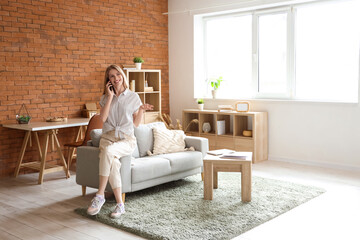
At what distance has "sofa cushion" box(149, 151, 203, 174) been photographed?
4.79m

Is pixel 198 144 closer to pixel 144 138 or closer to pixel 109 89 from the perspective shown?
pixel 144 138

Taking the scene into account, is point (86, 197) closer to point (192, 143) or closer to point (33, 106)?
point (192, 143)

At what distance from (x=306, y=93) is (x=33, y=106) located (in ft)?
13.4

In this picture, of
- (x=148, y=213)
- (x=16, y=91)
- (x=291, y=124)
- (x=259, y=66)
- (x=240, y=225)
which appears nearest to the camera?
(x=240, y=225)

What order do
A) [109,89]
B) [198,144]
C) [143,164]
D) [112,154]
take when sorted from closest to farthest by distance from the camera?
[112,154] < [109,89] < [143,164] < [198,144]

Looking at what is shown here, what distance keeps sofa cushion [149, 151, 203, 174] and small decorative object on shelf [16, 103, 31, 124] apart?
1.98 m

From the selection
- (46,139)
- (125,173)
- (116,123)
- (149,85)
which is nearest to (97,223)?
(125,173)

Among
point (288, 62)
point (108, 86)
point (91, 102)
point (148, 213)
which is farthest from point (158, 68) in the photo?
point (148, 213)

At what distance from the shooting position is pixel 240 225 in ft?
11.8

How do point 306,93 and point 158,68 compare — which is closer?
point 306,93

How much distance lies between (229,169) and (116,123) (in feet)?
4.28

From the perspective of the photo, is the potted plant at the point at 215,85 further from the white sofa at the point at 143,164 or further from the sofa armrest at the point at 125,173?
the sofa armrest at the point at 125,173

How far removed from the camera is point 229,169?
4.47m

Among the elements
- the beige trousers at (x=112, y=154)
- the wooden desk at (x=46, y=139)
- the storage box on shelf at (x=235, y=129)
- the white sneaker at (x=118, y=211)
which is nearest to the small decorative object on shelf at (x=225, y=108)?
the storage box on shelf at (x=235, y=129)
